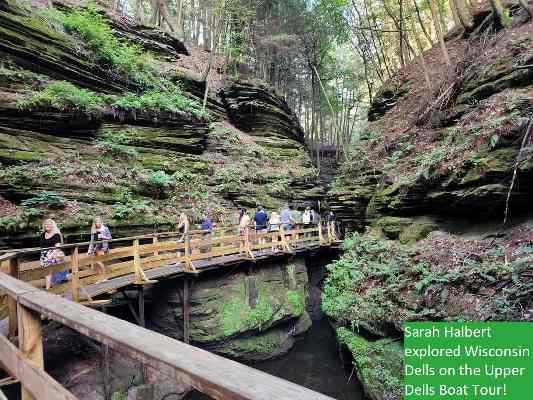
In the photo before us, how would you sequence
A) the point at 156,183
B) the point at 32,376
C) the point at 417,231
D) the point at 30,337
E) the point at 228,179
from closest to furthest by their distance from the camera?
the point at 32,376 < the point at 30,337 < the point at 417,231 < the point at 156,183 < the point at 228,179

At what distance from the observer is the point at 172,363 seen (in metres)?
0.99

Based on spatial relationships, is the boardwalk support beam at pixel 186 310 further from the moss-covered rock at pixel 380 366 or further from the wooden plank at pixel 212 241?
the moss-covered rock at pixel 380 366

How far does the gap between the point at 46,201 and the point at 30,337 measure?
30.0 ft

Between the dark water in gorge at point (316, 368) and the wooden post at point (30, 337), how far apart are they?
7250 mm

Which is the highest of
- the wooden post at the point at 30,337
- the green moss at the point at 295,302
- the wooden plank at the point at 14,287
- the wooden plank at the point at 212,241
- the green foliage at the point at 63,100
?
the green foliage at the point at 63,100

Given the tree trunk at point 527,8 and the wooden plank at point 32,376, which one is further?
the tree trunk at point 527,8

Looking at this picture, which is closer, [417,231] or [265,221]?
[417,231]

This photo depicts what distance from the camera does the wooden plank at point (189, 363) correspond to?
801 millimetres

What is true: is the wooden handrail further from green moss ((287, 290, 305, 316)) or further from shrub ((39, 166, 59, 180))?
green moss ((287, 290, 305, 316))

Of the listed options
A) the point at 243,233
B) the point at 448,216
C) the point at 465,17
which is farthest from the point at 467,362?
the point at 465,17

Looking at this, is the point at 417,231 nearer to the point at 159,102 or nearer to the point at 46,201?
the point at 46,201

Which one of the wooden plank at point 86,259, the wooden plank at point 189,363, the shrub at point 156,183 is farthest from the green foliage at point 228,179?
the wooden plank at point 189,363

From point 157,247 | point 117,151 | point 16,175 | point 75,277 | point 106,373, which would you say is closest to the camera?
point 75,277

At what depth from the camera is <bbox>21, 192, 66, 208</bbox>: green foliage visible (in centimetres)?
926
